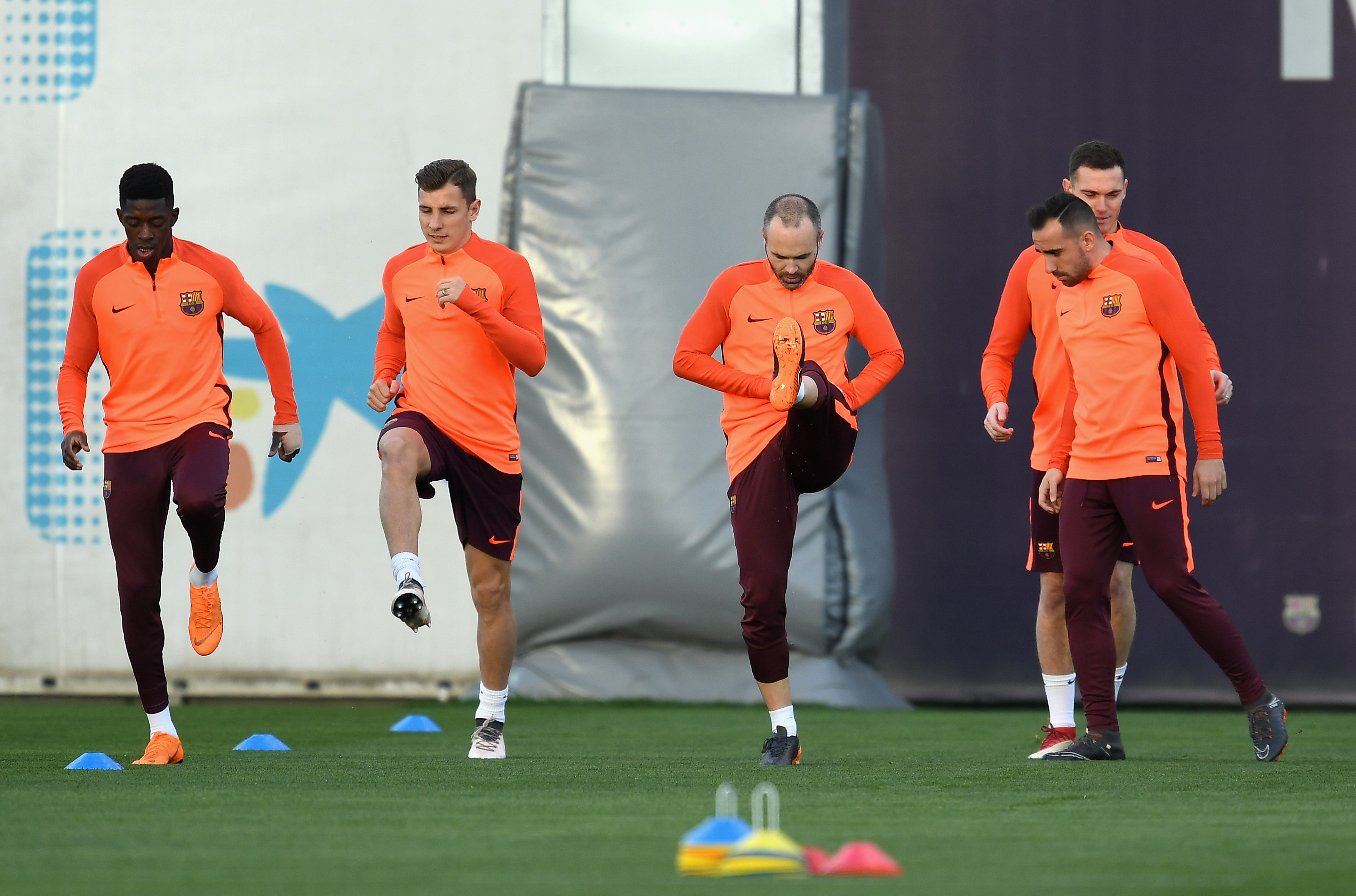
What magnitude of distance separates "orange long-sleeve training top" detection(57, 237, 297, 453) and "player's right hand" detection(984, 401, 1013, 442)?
7.37ft

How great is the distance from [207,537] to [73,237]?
3815mm

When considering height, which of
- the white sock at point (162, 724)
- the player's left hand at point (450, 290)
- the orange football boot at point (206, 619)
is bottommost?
the white sock at point (162, 724)

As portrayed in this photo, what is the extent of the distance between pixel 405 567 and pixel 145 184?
1.36m

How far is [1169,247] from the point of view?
852cm

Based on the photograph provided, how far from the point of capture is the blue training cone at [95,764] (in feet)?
15.5

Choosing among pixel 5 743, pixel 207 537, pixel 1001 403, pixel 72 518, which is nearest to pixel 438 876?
pixel 207 537

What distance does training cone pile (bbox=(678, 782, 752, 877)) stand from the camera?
2.76 metres

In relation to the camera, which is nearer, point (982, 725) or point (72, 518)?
point (982, 725)

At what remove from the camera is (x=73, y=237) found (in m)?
8.43

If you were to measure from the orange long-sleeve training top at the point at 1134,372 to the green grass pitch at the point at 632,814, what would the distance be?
86 centimetres

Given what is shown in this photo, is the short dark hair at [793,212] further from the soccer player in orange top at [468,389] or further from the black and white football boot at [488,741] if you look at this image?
the black and white football boot at [488,741]

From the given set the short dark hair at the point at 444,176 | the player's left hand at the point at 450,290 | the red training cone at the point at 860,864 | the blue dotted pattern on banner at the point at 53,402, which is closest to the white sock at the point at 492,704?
the player's left hand at the point at 450,290

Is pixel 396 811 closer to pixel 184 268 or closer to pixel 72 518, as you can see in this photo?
pixel 184 268

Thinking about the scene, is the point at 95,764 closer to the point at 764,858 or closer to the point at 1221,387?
the point at 764,858
